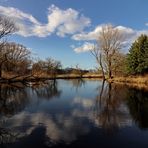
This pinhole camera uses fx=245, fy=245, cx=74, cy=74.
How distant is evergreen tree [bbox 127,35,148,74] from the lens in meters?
46.4

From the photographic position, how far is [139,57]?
47.4 m

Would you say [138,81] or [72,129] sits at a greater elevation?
[138,81]

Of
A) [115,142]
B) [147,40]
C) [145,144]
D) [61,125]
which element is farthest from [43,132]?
[147,40]

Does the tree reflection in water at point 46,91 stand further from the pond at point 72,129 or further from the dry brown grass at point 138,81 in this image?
the dry brown grass at point 138,81

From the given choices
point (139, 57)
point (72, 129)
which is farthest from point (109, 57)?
point (72, 129)

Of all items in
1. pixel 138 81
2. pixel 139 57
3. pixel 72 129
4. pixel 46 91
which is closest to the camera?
pixel 72 129

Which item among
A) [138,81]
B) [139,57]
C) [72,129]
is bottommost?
[72,129]

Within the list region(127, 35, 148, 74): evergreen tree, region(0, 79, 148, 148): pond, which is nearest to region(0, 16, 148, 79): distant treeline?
region(127, 35, 148, 74): evergreen tree

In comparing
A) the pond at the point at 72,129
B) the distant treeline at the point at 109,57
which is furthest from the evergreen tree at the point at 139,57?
the pond at the point at 72,129

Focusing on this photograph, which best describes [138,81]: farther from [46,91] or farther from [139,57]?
[46,91]

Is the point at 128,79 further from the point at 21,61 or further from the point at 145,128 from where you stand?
the point at 145,128

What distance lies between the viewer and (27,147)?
738cm

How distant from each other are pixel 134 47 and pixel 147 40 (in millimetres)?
3235

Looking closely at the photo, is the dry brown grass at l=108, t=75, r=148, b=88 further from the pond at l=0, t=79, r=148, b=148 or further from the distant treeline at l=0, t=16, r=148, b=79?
the pond at l=0, t=79, r=148, b=148
